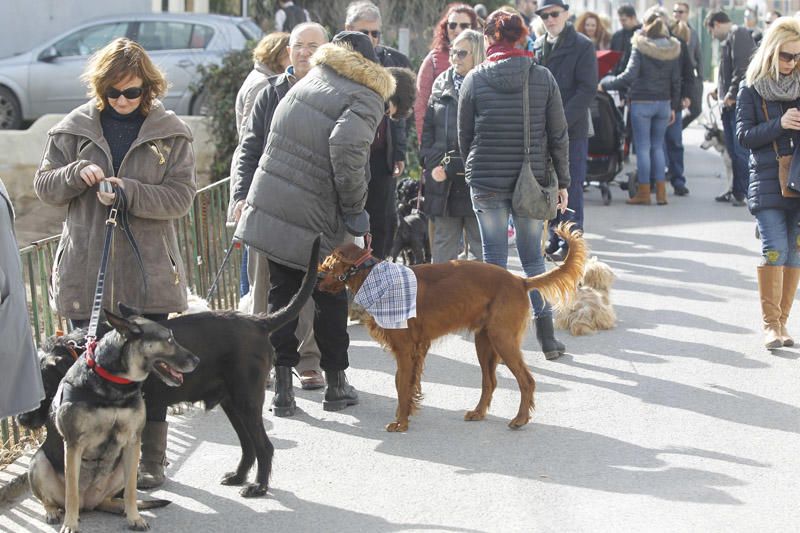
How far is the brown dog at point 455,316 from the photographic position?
21.4ft

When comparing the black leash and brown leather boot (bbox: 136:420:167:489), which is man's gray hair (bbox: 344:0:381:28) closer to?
the black leash

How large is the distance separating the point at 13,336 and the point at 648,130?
35.4 feet

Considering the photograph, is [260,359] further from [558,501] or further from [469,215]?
[469,215]

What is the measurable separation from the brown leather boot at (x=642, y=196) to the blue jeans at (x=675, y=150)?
2.93 feet

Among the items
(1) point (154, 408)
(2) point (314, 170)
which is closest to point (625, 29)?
(2) point (314, 170)

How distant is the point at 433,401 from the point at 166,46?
36.5 feet

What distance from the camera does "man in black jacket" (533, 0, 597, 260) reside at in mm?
10625

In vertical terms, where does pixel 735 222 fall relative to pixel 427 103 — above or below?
below

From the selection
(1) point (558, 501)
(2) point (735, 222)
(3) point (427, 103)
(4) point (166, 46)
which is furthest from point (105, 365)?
(4) point (166, 46)

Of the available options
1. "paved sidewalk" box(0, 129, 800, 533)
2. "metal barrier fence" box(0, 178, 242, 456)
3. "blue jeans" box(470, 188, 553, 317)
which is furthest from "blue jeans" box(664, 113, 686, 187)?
"blue jeans" box(470, 188, 553, 317)

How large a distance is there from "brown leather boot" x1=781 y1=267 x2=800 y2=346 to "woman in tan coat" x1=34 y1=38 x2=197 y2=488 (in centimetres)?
450

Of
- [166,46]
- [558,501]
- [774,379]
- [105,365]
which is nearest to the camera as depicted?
[105,365]

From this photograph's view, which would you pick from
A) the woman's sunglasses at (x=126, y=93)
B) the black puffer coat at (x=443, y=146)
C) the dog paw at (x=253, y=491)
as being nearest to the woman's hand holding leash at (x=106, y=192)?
the woman's sunglasses at (x=126, y=93)

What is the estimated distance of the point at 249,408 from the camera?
5.54 m
